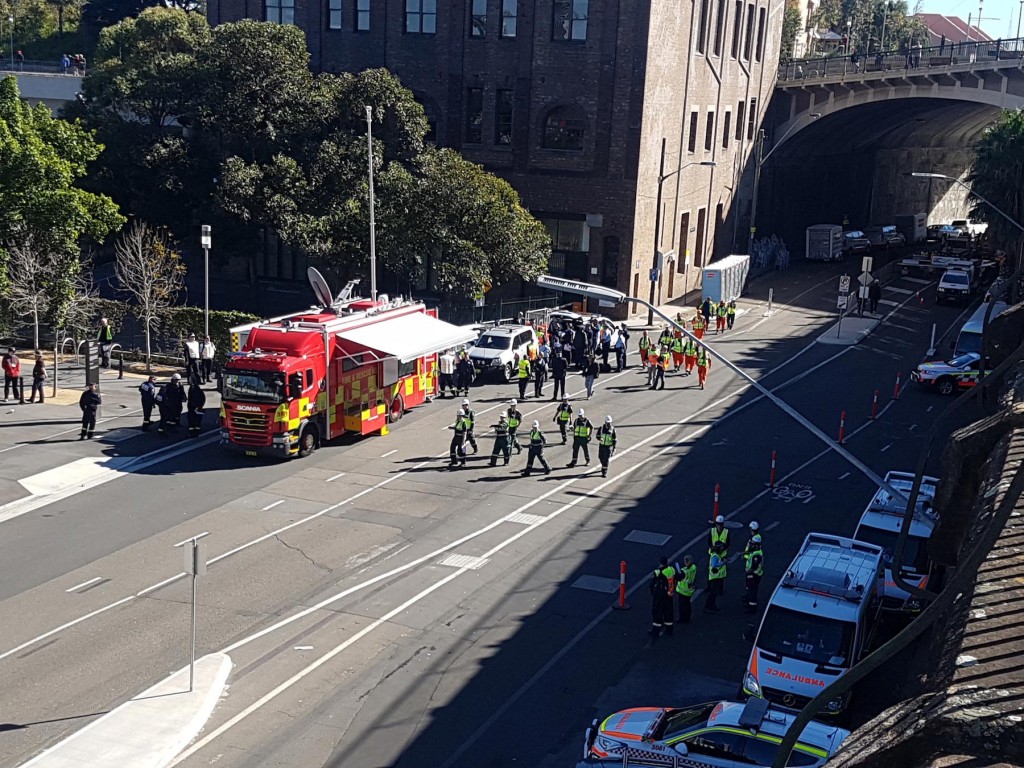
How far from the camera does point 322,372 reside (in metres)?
30.2

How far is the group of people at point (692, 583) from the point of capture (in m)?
19.6

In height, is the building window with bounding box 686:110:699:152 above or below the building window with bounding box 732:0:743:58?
below

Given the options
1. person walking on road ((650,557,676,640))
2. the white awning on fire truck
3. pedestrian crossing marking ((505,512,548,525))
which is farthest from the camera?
the white awning on fire truck

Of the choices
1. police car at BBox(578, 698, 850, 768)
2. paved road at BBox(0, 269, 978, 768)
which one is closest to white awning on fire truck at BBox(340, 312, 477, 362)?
paved road at BBox(0, 269, 978, 768)

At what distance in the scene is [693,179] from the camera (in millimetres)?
63969

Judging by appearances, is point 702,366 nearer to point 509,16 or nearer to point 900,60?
point 509,16

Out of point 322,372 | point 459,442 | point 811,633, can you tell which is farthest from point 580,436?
point 811,633

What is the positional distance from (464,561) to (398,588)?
1.86 metres

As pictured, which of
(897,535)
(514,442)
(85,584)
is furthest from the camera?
(514,442)

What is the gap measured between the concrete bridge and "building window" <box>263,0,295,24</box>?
103 ft

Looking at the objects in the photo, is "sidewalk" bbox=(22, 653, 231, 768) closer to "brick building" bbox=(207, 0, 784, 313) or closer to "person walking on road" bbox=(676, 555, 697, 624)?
"person walking on road" bbox=(676, 555, 697, 624)

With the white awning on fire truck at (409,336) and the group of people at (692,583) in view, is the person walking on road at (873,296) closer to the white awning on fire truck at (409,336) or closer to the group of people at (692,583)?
the white awning on fire truck at (409,336)

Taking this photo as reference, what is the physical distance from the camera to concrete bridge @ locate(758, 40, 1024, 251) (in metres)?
67.0

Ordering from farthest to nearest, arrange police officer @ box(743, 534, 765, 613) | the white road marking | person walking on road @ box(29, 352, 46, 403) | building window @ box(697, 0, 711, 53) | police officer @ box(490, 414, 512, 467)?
building window @ box(697, 0, 711, 53), person walking on road @ box(29, 352, 46, 403), police officer @ box(490, 414, 512, 467), the white road marking, police officer @ box(743, 534, 765, 613)
